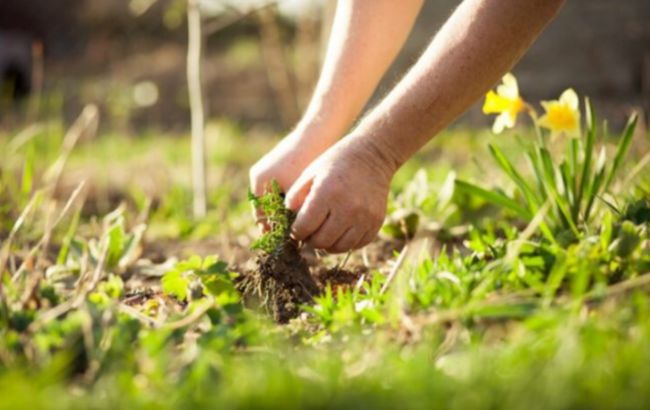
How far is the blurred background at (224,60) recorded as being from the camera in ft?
16.2

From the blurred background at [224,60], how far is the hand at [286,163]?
0.80 ft

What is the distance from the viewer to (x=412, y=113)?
154 cm

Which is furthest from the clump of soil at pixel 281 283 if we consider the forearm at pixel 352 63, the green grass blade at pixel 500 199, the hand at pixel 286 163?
the green grass blade at pixel 500 199

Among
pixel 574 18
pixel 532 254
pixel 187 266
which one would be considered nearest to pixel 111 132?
pixel 574 18

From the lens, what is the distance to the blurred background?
4945mm

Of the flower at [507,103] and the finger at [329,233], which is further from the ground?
the flower at [507,103]

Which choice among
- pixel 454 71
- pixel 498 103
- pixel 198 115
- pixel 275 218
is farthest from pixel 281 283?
pixel 198 115

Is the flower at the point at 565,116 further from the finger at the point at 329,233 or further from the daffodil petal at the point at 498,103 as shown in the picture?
the finger at the point at 329,233

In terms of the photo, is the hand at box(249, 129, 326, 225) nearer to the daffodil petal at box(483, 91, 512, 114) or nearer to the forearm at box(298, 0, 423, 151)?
the forearm at box(298, 0, 423, 151)

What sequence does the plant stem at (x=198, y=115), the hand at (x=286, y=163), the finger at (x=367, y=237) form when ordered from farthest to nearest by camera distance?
the plant stem at (x=198, y=115)
the hand at (x=286, y=163)
the finger at (x=367, y=237)

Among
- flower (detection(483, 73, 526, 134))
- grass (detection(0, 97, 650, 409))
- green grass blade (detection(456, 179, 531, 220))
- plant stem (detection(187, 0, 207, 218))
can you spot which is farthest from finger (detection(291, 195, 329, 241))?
plant stem (detection(187, 0, 207, 218))

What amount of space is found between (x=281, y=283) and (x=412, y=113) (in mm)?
460

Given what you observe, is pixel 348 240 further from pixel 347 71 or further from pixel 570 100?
pixel 570 100

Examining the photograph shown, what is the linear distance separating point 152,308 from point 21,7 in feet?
31.3
